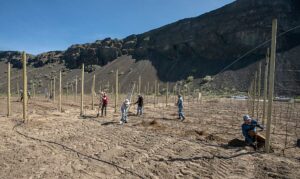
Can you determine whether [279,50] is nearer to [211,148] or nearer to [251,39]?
[251,39]

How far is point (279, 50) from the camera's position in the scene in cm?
6353

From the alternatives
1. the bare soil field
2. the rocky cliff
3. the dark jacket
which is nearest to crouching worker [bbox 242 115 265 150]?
the dark jacket

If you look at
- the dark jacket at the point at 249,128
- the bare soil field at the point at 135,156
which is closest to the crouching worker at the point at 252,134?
the dark jacket at the point at 249,128

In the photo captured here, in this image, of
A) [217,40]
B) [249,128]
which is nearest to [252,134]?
[249,128]

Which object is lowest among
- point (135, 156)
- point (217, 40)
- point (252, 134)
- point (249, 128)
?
point (135, 156)

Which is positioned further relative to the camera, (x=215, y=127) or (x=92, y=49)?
(x=92, y=49)

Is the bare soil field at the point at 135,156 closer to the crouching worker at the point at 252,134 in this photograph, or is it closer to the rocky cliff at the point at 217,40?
the crouching worker at the point at 252,134

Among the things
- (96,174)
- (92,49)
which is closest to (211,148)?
(96,174)

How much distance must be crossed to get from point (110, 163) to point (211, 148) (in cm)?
327

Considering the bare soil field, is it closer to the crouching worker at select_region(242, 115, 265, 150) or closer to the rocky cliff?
the crouching worker at select_region(242, 115, 265, 150)

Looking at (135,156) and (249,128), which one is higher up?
(249,128)

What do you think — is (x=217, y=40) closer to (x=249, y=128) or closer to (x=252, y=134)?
(x=249, y=128)

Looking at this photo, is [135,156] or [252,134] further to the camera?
[252,134]

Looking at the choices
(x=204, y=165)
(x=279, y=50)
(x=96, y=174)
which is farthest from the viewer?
(x=279, y=50)
